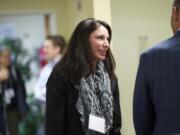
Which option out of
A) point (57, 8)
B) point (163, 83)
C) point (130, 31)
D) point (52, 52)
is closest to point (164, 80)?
point (163, 83)

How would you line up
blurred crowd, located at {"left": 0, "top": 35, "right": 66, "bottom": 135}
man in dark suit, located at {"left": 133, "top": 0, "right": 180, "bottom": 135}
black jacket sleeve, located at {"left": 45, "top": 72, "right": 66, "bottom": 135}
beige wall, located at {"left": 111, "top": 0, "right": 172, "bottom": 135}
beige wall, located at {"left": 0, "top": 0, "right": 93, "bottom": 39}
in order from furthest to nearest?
1. beige wall, located at {"left": 0, "top": 0, "right": 93, "bottom": 39}
2. blurred crowd, located at {"left": 0, "top": 35, "right": 66, "bottom": 135}
3. beige wall, located at {"left": 111, "top": 0, "right": 172, "bottom": 135}
4. black jacket sleeve, located at {"left": 45, "top": 72, "right": 66, "bottom": 135}
5. man in dark suit, located at {"left": 133, "top": 0, "right": 180, "bottom": 135}

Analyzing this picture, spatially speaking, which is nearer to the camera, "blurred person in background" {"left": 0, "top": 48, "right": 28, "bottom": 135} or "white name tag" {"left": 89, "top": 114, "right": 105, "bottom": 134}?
"white name tag" {"left": 89, "top": 114, "right": 105, "bottom": 134}

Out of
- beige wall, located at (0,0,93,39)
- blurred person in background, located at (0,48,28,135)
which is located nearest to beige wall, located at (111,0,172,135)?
beige wall, located at (0,0,93,39)

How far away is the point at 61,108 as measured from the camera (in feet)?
6.32

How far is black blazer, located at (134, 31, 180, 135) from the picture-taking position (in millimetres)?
1504

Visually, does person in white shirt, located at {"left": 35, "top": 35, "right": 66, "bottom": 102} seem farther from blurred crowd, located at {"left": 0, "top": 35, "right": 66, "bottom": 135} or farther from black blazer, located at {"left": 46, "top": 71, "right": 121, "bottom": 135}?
black blazer, located at {"left": 46, "top": 71, "right": 121, "bottom": 135}

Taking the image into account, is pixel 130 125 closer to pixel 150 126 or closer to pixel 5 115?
pixel 5 115

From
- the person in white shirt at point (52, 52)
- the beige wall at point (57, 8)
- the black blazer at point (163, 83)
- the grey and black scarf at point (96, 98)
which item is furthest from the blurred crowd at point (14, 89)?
the black blazer at point (163, 83)

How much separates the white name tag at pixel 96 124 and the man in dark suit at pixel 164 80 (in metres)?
0.47

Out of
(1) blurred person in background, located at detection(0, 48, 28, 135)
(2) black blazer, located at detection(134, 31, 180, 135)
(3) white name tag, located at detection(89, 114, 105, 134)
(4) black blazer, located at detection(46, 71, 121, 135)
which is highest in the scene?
(2) black blazer, located at detection(134, 31, 180, 135)

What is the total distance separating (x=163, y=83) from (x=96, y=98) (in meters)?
0.61

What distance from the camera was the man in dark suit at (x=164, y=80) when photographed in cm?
150

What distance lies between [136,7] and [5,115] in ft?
5.85

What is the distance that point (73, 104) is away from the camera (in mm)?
1943
